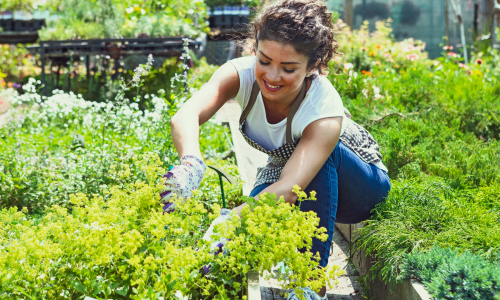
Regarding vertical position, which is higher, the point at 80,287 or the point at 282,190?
the point at 282,190

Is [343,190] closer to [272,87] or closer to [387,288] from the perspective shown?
[387,288]

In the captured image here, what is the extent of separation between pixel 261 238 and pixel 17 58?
33.5 ft

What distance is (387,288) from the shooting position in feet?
6.07

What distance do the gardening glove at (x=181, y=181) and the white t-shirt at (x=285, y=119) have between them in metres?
0.50

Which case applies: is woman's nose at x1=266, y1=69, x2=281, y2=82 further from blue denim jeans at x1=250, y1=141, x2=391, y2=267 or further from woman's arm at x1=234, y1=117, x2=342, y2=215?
blue denim jeans at x1=250, y1=141, x2=391, y2=267

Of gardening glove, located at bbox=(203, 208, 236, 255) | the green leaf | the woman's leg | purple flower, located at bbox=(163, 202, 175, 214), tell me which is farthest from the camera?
the woman's leg

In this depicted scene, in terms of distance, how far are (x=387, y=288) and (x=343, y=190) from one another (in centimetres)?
45

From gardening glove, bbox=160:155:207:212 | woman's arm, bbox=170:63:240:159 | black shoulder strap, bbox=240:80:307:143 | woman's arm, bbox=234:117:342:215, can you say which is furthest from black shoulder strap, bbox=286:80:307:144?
gardening glove, bbox=160:155:207:212

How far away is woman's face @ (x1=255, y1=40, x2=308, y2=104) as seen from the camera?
1646 millimetres

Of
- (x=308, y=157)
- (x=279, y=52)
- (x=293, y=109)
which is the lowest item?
(x=308, y=157)

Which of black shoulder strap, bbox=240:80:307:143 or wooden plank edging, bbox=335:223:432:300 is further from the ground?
black shoulder strap, bbox=240:80:307:143

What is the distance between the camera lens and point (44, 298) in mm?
1233

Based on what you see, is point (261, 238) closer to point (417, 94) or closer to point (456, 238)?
point (456, 238)

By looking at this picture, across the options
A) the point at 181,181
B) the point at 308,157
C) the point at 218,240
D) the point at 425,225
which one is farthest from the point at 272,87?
the point at 425,225
